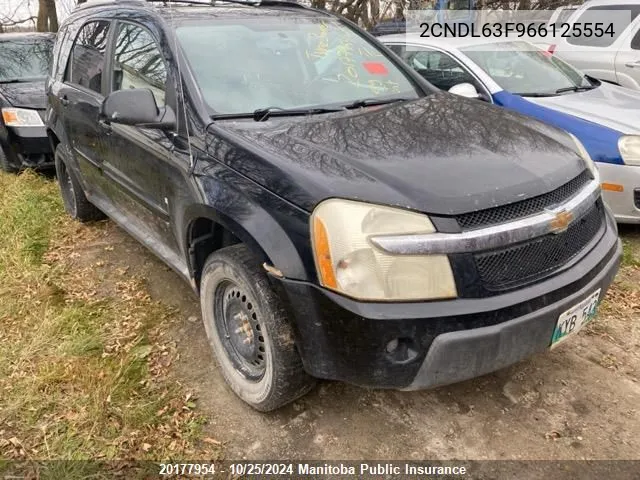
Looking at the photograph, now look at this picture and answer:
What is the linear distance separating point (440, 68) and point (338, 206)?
400 centimetres

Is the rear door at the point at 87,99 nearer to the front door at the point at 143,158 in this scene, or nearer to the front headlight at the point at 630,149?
the front door at the point at 143,158

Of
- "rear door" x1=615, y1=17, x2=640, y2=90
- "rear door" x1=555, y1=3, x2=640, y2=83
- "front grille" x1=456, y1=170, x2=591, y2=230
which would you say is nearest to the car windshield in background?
"rear door" x1=615, y1=17, x2=640, y2=90

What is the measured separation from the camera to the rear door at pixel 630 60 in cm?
674

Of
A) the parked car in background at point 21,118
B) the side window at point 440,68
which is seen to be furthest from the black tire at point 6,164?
the side window at point 440,68

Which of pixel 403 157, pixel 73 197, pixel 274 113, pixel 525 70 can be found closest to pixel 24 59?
pixel 73 197

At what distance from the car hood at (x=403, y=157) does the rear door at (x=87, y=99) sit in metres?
1.65

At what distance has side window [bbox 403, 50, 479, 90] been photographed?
526 cm

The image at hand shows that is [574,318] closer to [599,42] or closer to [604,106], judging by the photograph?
[604,106]

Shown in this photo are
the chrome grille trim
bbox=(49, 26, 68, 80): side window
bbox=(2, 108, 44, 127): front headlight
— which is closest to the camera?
the chrome grille trim

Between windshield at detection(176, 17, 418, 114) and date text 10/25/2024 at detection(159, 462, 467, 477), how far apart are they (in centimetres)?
163

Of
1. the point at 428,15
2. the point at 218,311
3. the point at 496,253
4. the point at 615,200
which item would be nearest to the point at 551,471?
the point at 496,253

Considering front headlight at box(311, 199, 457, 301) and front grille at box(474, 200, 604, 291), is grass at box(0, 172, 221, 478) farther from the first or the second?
front grille at box(474, 200, 604, 291)

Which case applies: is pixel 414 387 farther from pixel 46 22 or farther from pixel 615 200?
pixel 46 22

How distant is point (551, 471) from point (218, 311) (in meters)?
1.65
